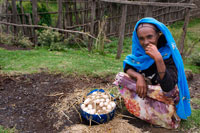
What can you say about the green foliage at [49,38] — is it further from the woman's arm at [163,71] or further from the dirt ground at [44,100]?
the woman's arm at [163,71]

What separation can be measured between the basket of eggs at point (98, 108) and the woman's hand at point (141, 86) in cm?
42

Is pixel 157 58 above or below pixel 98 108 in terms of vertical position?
above

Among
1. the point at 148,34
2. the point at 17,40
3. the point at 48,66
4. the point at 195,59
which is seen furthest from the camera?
the point at 17,40

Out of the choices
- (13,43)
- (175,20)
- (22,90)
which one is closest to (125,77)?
(22,90)

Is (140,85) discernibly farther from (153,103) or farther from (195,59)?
(195,59)

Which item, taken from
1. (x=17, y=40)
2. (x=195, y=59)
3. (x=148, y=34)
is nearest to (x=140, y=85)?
(x=148, y=34)

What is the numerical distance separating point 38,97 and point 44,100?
0.15 meters

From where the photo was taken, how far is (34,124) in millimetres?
2352

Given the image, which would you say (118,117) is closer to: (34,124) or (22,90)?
(34,124)

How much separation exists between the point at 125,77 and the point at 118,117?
1.92ft

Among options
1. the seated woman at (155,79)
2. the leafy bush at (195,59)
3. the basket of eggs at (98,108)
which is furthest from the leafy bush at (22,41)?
the leafy bush at (195,59)

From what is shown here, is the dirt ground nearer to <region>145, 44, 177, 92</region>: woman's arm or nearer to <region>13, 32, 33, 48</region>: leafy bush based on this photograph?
<region>145, 44, 177, 92</region>: woman's arm

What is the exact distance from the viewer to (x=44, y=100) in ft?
9.51

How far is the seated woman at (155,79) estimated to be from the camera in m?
2.00
